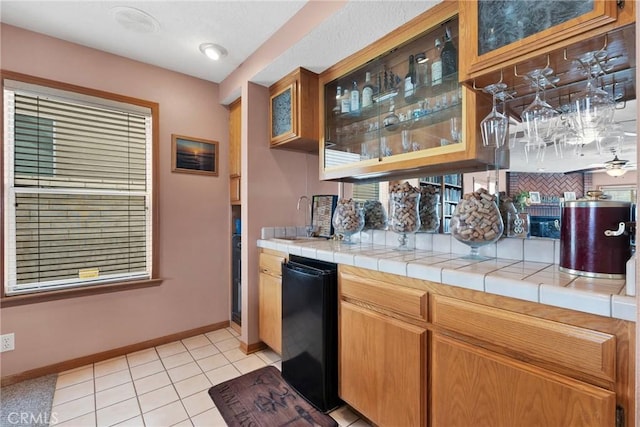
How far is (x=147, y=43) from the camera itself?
225 centimetres

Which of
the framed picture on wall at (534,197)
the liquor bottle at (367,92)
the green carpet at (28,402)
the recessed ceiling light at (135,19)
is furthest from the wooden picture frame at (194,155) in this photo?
the framed picture on wall at (534,197)

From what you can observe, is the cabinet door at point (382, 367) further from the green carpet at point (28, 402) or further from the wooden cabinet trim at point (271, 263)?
the green carpet at point (28, 402)

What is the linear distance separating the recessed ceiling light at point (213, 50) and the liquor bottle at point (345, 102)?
105 cm

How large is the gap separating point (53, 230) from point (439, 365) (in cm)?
277

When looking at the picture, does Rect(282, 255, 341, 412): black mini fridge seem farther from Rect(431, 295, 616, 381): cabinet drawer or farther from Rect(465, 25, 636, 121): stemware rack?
Rect(465, 25, 636, 121): stemware rack

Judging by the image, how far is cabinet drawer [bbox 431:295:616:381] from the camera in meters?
0.82

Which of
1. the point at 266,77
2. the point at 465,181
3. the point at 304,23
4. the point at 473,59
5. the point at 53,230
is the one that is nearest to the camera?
the point at 473,59

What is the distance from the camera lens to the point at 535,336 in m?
0.93

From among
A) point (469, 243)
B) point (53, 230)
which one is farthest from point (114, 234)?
point (469, 243)

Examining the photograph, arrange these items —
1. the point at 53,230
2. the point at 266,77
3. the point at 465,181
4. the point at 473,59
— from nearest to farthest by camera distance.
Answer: the point at 473,59 < the point at 465,181 < the point at 53,230 < the point at 266,77

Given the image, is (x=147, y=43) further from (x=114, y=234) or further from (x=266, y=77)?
(x=114, y=234)

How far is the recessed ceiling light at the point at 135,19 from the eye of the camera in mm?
1871

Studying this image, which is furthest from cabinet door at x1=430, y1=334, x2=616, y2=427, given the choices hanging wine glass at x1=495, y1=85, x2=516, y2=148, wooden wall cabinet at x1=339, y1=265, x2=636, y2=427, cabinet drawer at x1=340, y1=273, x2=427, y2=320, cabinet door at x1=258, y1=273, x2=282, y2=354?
cabinet door at x1=258, y1=273, x2=282, y2=354

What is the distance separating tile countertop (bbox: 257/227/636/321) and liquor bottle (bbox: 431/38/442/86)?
3.02ft
